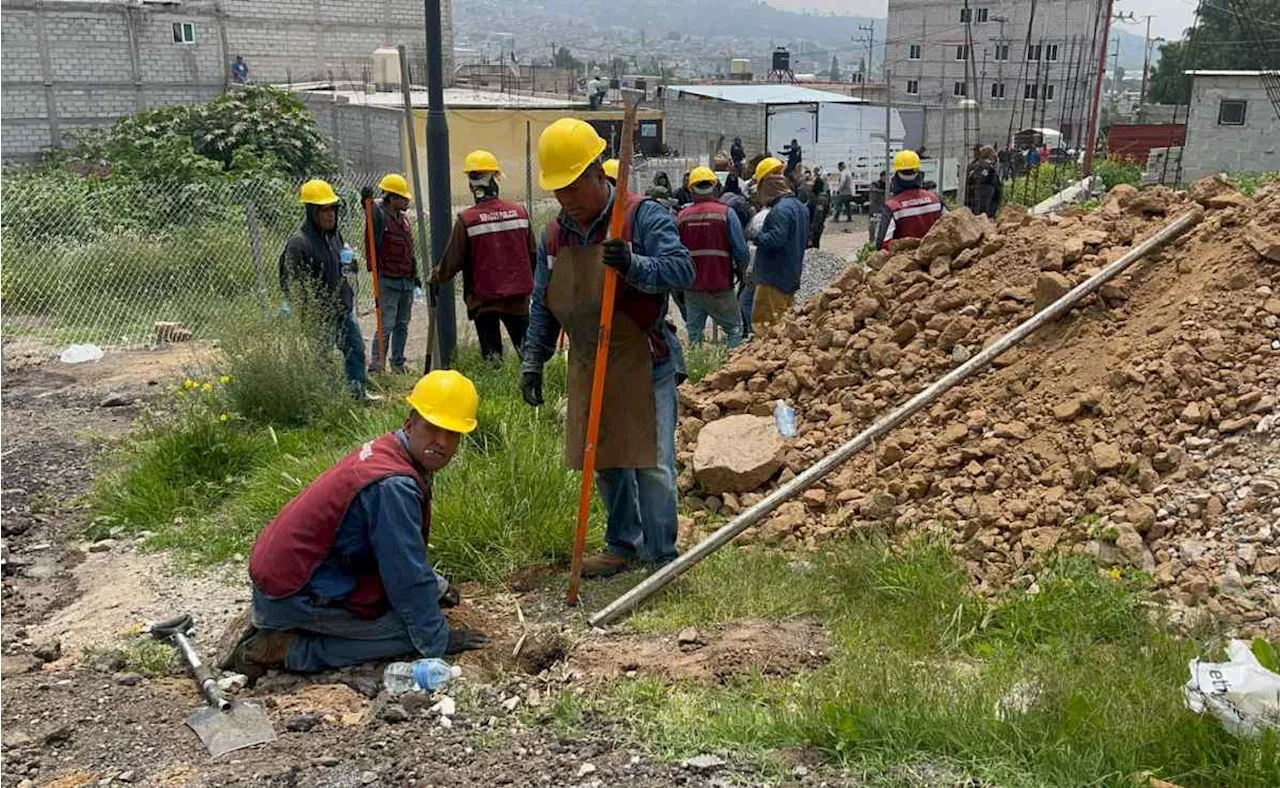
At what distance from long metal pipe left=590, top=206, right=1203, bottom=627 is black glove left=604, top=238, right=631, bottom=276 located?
122 centimetres

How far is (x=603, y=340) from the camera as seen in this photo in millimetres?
4180

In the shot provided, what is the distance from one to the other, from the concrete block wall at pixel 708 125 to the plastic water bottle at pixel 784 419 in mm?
23055

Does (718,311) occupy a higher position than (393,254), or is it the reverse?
(393,254)

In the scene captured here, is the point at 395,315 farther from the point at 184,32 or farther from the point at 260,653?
the point at 184,32

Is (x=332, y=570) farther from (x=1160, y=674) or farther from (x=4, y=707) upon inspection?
(x=1160, y=674)

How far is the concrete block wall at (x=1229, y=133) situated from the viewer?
28.4 metres

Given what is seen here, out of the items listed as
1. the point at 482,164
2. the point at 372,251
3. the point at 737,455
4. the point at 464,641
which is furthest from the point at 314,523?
the point at 372,251

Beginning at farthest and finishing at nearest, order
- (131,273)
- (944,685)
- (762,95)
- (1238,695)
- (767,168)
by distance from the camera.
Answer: (762,95), (131,273), (767,168), (944,685), (1238,695)

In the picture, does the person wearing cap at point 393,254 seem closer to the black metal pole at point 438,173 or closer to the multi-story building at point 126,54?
the black metal pole at point 438,173

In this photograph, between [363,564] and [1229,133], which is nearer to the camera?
[363,564]

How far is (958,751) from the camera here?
9.97ft

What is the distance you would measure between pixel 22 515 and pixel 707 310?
193 inches

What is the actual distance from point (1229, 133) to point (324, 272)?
93.3 ft

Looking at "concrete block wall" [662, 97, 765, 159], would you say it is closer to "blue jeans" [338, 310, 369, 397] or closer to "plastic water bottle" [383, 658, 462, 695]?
"blue jeans" [338, 310, 369, 397]
